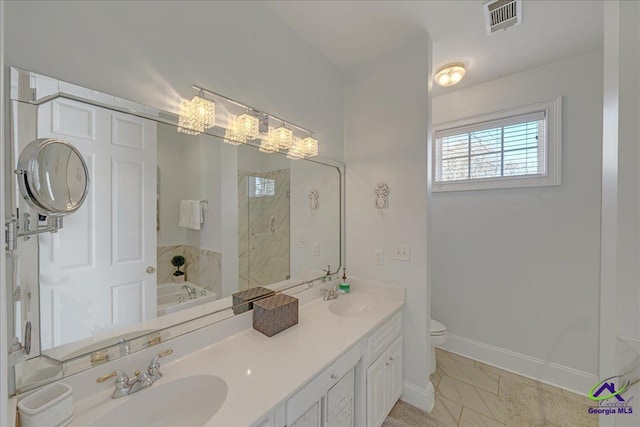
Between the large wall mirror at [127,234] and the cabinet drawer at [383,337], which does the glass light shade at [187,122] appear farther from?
the cabinet drawer at [383,337]

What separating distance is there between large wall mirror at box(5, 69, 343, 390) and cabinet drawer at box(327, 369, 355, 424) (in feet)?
2.23

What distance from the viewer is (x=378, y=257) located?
2.05m

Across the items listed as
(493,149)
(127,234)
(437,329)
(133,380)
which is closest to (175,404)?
(133,380)

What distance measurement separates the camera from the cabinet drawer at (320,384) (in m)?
0.98

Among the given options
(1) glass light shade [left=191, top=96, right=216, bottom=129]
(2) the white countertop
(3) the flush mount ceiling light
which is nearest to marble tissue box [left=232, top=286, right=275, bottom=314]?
(2) the white countertop

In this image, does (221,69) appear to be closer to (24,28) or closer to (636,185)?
(24,28)

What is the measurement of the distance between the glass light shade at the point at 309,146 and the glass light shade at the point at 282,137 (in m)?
0.16

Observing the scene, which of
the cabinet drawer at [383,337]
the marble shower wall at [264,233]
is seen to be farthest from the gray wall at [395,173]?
the marble shower wall at [264,233]

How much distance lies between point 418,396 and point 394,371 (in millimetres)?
321

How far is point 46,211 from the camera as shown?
774 mm

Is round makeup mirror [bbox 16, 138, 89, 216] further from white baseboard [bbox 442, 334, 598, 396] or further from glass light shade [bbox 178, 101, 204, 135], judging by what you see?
white baseboard [bbox 442, 334, 598, 396]

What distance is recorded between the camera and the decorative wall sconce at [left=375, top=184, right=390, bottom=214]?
2000 mm

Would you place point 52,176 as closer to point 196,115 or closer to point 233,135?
point 196,115

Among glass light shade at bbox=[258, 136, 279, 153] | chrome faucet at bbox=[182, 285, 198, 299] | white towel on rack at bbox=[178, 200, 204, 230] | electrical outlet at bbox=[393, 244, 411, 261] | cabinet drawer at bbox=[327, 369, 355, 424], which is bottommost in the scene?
cabinet drawer at bbox=[327, 369, 355, 424]
